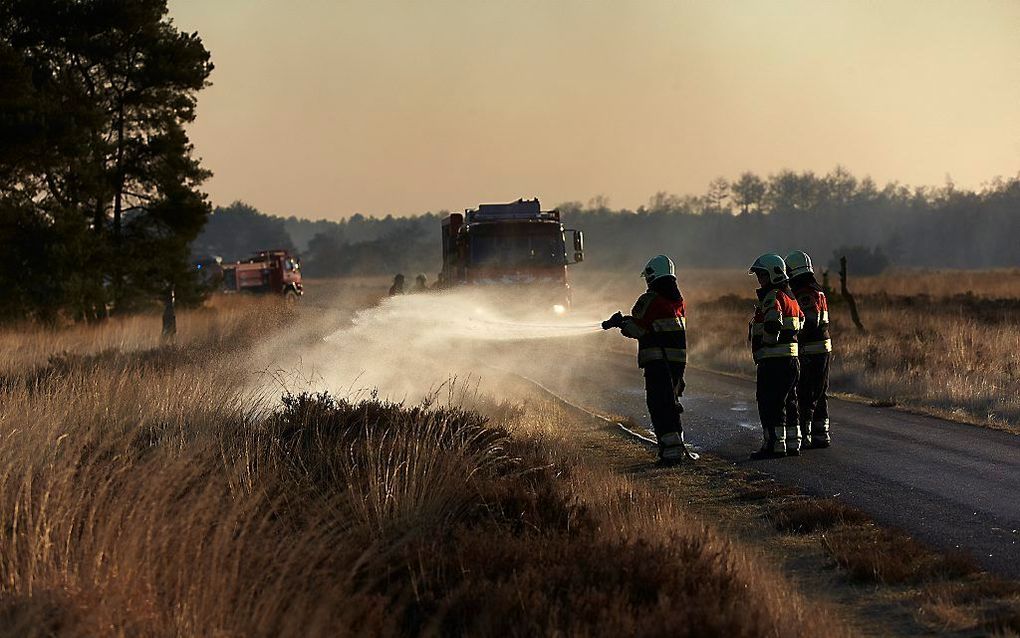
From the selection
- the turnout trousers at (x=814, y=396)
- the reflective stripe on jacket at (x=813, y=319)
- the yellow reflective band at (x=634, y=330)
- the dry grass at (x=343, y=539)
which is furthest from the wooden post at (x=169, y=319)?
the dry grass at (x=343, y=539)

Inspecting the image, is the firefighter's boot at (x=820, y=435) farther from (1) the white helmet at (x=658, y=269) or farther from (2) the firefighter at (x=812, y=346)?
(1) the white helmet at (x=658, y=269)

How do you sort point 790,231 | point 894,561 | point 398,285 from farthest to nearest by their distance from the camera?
point 790,231 → point 398,285 → point 894,561

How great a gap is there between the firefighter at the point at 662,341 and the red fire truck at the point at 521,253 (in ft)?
42.5

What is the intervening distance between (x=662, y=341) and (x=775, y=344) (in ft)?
3.98

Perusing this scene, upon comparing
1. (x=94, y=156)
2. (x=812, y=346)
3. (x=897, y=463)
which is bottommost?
(x=897, y=463)

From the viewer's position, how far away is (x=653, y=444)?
13.6 meters

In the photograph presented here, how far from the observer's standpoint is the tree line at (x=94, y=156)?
29.1 m

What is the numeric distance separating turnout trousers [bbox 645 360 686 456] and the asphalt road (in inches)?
38.7

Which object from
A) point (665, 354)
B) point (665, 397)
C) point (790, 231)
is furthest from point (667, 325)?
point (790, 231)

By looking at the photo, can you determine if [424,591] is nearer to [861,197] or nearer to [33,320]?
[33,320]

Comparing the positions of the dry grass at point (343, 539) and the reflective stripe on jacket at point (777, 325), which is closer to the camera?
the dry grass at point (343, 539)

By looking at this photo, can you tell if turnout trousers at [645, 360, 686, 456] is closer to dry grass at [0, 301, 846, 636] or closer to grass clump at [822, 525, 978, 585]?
dry grass at [0, 301, 846, 636]

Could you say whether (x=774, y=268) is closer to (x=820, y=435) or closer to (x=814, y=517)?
(x=820, y=435)

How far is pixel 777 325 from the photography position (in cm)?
1210
